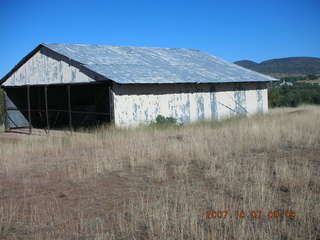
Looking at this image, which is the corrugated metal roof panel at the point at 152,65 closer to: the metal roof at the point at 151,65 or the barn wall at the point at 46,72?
the metal roof at the point at 151,65

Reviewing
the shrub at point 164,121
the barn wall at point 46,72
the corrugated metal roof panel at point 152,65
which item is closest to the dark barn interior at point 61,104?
the barn wall at point 46,72

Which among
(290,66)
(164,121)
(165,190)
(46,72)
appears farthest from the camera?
(290,66)

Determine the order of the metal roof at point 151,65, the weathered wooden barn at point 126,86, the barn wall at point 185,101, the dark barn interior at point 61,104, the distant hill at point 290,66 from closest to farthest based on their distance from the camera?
the barn wall at point 185,101
the weathered wooden barn at point 126,86
the metal roof at point 151,65
the dark barn interior at point 61,104
the distant hill at point 290,66

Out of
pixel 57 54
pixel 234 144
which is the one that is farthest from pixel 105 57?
pixel 234 144

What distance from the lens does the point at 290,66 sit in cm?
11925

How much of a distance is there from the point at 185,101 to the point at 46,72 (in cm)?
720

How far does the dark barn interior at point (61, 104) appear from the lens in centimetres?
2112

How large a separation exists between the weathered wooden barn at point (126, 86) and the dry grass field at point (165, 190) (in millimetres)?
4555

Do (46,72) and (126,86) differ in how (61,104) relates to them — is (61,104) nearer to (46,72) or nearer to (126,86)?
(46,72)

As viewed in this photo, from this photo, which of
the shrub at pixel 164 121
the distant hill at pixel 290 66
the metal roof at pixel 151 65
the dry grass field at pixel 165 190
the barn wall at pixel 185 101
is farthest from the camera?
the distant hill at pixel 290 66

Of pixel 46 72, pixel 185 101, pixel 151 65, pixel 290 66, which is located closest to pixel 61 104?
pixel 46 72

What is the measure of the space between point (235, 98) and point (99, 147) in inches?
459

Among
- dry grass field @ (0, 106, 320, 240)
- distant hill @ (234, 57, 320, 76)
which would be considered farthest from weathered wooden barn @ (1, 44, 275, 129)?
distant hill @ (234, 57, 320, 76)

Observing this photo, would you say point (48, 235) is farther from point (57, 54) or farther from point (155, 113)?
point (57, 54)
